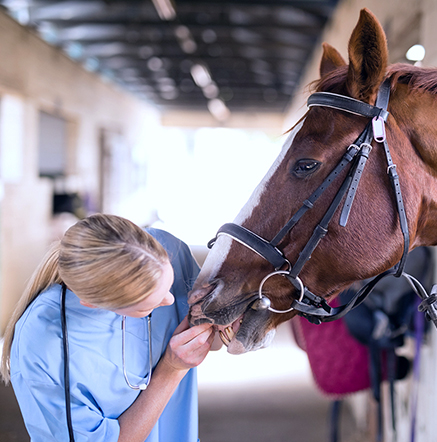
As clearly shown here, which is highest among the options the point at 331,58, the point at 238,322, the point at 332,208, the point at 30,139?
the point at 331,58

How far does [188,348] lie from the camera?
0.96 metres

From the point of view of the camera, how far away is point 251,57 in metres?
6.66

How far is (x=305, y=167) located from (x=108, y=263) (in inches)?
20.2

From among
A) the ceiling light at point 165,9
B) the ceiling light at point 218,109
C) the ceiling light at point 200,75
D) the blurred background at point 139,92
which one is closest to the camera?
the blurred background at point 139,92

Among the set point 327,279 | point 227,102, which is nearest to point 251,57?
point 227,102

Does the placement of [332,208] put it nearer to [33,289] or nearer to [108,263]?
[108,263]

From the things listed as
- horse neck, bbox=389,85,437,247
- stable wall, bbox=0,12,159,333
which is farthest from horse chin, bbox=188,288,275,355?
stable wall, bbox=0,12,159,333

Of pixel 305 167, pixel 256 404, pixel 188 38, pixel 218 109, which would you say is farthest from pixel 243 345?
pixel 218 109

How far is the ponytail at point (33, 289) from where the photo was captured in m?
1.01

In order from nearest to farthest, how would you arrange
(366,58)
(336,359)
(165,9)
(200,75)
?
(366,58), (336,359), (165,9), (200,75)

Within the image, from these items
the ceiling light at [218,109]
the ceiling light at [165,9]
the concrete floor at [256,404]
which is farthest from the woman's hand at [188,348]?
the ceiling light at [218,109]

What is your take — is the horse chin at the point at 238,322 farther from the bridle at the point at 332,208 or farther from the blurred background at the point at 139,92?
the blurred background at the point at 139,92

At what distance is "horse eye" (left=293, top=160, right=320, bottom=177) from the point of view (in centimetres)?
99

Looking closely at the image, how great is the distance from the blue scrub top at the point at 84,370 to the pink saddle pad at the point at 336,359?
1101 millimetres
